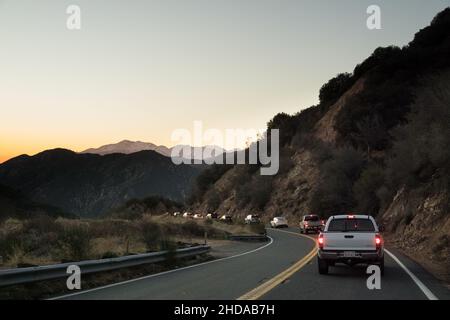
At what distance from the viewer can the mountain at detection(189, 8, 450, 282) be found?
3406 cm

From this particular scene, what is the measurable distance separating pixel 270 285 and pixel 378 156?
2194 inches

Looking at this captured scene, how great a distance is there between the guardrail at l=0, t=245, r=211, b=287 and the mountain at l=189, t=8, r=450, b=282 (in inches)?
349

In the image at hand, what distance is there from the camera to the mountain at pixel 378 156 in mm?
34062

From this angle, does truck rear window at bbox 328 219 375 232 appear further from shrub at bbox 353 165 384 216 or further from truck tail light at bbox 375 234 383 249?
shrub at bbox 353 165 384 216

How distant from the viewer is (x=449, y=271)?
17531 mm

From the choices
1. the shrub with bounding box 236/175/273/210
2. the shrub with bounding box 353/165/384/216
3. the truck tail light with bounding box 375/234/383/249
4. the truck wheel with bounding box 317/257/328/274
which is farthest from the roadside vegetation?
the shrub with bounding box 236/175/273/210

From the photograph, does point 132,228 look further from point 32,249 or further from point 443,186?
point 443,186

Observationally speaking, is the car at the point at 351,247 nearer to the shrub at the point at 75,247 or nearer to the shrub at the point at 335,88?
the shrub at the point at 75,247

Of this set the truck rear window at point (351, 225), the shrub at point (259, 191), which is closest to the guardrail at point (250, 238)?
the truck rear window at point (351, 225)

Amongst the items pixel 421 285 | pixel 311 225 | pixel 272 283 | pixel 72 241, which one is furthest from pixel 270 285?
pixel 311 225

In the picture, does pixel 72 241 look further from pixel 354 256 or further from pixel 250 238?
pixel 250 238

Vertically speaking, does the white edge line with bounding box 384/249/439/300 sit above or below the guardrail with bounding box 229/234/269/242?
above

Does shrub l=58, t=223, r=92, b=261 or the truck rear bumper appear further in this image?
shrub l=58, t=223, r=92, b=261

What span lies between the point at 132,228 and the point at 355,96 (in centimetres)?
5217
